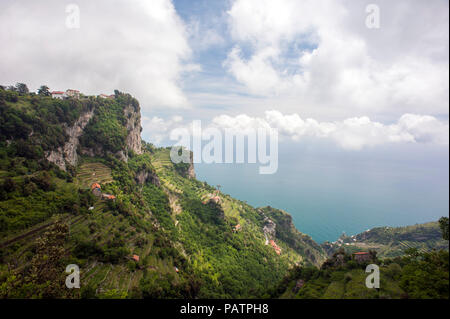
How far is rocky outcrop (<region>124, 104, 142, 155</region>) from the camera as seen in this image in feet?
165

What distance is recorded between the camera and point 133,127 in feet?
175

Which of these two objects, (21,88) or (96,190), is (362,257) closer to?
(96,190)

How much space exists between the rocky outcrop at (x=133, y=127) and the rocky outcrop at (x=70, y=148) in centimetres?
1129

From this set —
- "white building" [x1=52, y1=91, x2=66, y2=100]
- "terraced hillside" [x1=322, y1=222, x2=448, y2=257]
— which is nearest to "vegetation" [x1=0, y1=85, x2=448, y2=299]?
"white building" [x1=52, y1=91, x2=66, y2=100]

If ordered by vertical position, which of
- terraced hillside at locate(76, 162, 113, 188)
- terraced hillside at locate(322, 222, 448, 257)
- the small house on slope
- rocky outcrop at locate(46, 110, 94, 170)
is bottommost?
terraced hillside at locate(322, 222, 448, 257)

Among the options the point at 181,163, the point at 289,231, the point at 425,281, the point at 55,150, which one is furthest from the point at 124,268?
the point at 289,231

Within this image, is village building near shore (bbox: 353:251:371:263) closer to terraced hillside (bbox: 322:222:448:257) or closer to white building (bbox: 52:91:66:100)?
terraced hillside (bbox: 322:222:448:257)

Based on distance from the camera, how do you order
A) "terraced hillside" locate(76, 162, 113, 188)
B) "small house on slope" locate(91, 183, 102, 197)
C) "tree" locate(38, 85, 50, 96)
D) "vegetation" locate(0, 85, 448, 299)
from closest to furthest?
1. "vegetation" locate(0, 85, 448, 299)
2. "small house on slope" locate(91, 183, 102, 197)
3. "terraced hillside" locate(76, 162, 113, 188)
4. "tree" locate(38, 85, 50, 96)

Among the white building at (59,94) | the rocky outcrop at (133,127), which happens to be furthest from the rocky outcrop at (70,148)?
the rocky outcrop at (133,127)

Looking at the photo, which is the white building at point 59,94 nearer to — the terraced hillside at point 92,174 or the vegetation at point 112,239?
the vegetation at point 112,239

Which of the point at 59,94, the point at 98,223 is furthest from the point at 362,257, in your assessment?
the point at 59,94

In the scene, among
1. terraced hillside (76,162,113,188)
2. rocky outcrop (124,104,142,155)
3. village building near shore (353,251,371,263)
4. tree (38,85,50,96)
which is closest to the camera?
village building near shore (353,251,371,263)

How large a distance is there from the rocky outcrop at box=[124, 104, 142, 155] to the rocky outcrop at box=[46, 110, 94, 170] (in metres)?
11.3
